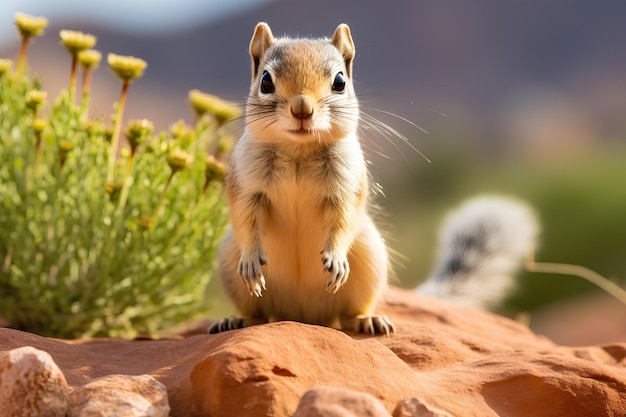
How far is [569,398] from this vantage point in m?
3.36

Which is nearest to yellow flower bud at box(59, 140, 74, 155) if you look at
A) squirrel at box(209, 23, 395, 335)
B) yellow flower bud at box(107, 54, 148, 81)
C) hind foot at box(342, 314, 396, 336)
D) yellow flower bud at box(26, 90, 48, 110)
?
yellow flower bud at box(26, 90, 48, 110)

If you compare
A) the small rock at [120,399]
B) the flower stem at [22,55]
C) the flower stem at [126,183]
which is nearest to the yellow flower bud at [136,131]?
the flower stem at [126,183]

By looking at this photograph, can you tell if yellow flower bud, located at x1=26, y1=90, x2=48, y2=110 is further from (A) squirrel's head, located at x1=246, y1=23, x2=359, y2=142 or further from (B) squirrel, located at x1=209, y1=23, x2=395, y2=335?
(A) squirrel's head, located at x1=246, y1=23, x2=359, y2=142

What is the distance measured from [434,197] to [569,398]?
42.6 feet

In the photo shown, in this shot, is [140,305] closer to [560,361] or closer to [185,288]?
[185,288]

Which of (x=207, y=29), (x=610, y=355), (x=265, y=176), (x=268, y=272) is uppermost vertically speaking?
(x=207, y=29)

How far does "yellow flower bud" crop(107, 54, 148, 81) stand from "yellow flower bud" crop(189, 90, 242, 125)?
652 millimetres

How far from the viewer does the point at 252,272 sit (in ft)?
12.0

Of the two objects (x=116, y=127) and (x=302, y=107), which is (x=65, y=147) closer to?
(x=116, y=127)

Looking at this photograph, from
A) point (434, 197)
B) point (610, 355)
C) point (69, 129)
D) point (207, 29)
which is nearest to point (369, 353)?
point (610, 355)

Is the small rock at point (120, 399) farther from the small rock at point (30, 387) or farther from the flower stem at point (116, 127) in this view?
the flower stem at point (116, 127)

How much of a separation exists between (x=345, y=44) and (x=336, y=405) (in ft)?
6.98

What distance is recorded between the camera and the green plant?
4723 millimetres

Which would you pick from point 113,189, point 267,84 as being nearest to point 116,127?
point 113,189
